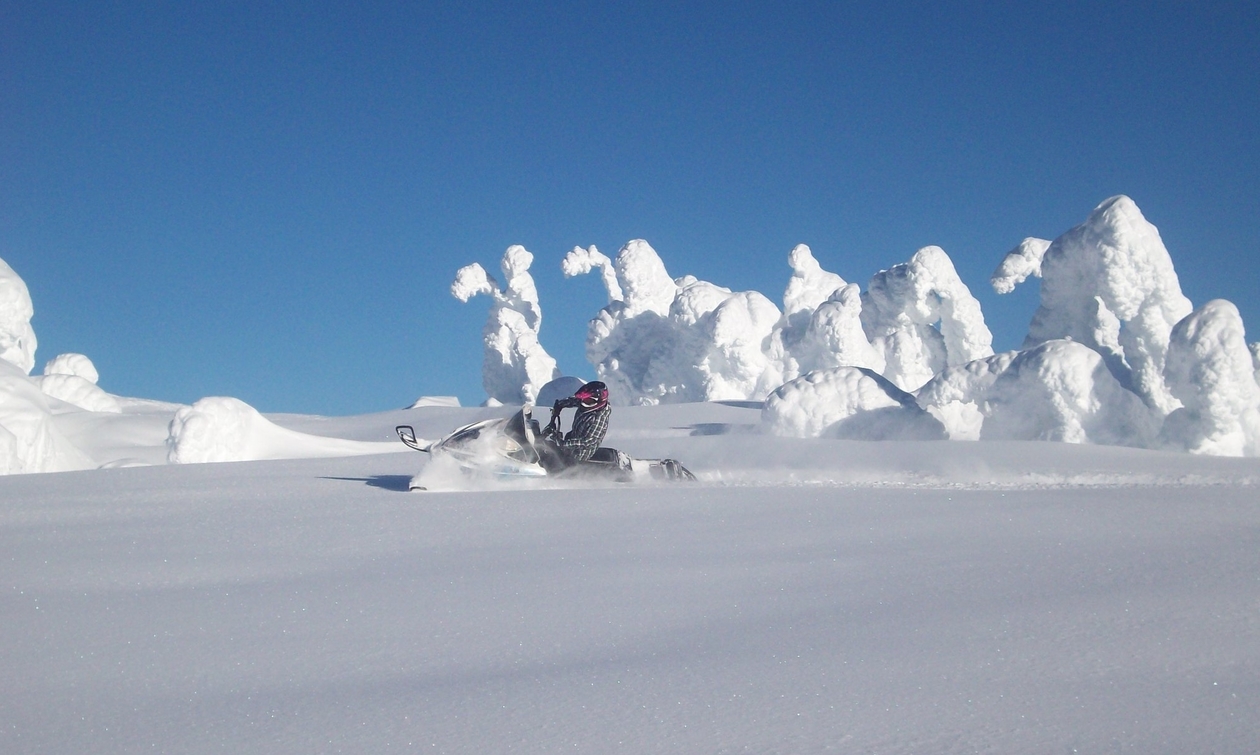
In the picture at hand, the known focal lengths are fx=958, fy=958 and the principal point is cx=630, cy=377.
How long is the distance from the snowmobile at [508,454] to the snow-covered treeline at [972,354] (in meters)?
9.70

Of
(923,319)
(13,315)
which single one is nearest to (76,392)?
(13,315)

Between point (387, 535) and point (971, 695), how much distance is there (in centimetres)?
435

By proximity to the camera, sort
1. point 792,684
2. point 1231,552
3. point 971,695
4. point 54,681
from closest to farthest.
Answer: point 971,695 → point 792,684 → point 54,681 → point 1231,552

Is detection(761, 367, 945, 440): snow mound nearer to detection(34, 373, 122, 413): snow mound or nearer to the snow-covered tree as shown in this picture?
the snow-covered tree

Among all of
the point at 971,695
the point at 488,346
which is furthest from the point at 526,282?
the point at 971,695

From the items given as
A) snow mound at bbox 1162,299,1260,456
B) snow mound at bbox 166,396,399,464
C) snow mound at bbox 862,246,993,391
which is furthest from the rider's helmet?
snow mound at bbox 862,246,993,391

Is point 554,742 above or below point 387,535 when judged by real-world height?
below

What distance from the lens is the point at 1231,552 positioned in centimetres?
506

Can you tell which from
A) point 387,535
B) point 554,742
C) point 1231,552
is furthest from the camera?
point 387,535

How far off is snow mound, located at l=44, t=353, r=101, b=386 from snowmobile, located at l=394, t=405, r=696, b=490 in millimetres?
35150

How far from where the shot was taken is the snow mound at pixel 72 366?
3884 cm

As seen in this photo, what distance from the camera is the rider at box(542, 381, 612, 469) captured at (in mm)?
9980

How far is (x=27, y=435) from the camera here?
15.8 m

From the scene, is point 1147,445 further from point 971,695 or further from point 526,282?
point 526,282
